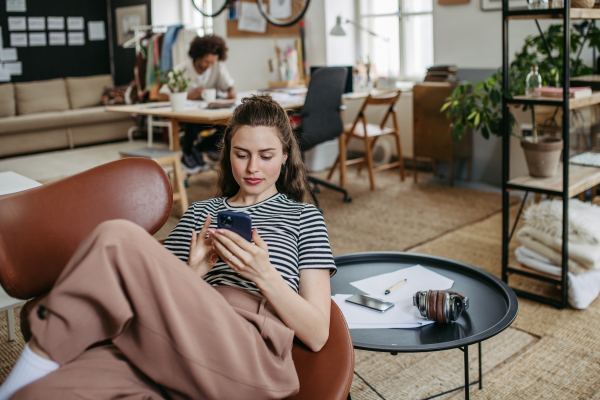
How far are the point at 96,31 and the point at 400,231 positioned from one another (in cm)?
565

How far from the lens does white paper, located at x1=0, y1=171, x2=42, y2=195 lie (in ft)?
5.90

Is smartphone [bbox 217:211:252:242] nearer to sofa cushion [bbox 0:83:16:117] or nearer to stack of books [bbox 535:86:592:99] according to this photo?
stack of books [bbox 535:86:592:99]

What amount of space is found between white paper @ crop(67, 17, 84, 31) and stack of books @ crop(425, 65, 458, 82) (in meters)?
4.87

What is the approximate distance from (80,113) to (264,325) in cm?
592

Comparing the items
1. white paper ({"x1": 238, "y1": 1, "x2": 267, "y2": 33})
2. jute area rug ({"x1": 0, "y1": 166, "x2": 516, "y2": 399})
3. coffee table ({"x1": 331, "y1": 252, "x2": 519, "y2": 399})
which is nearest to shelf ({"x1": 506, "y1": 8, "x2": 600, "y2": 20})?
coffee table ({"x1": 331, "y1": 252, "x2": 519, "y2": 399})

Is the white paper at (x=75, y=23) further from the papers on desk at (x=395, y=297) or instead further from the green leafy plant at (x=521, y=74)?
the papers on desk at (x=395, y=297)

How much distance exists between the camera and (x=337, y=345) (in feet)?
3.90

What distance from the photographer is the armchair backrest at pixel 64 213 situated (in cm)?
121

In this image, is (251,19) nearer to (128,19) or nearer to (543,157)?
(128,19)

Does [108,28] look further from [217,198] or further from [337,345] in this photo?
[337,345]

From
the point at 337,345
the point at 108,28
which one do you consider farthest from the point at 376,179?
the point at 108,28

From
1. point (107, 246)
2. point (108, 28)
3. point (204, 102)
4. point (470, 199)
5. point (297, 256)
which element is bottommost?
point (470, 199)

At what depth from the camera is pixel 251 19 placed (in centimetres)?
572

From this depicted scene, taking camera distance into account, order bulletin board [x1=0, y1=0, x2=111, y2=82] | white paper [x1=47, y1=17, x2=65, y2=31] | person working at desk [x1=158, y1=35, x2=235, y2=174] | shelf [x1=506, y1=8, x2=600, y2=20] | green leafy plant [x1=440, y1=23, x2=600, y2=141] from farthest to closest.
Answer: white paper [x1=47, y1=17, x2=65, y2=31] → bulletin board [x1=0, y1=0, x2=111, y2=82] → person working at desk [x1=158, y1=35, x2=235, y2=174] → green leafy plant [x1=440, y1=23, x2=600, y2=141] → shelf [x1=506, y1=8, x2=600, y2=20]
